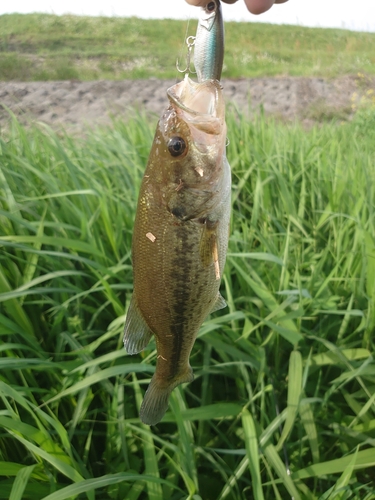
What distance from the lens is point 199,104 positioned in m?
0.76

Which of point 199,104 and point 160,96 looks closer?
point 199,104

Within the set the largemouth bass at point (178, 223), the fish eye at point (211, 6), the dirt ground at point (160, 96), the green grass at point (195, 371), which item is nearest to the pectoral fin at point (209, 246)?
the largemouth bass at point (178, 223)

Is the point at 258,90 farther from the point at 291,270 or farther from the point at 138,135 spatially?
A: the point at 291,270

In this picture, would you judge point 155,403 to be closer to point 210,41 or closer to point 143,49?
point 210,41

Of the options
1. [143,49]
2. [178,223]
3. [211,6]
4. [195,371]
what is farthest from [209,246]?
[143,49]

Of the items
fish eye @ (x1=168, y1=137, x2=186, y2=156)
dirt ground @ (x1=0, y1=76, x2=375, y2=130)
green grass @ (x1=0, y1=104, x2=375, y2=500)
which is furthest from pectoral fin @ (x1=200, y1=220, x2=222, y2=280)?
dirt ground @ (x1=0, y1=76, x2=375, y2=130)

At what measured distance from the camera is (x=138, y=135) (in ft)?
8.70

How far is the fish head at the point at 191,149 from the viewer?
749 millimetres

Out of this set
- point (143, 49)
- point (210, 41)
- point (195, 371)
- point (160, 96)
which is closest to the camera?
point (210, 41)

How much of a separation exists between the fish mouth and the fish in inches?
1.3

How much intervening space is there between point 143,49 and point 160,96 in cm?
1073

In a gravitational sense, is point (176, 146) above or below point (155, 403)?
above

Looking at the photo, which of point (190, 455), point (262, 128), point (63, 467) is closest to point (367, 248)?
point (190, 455)

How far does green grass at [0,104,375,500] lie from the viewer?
113 centimetres
